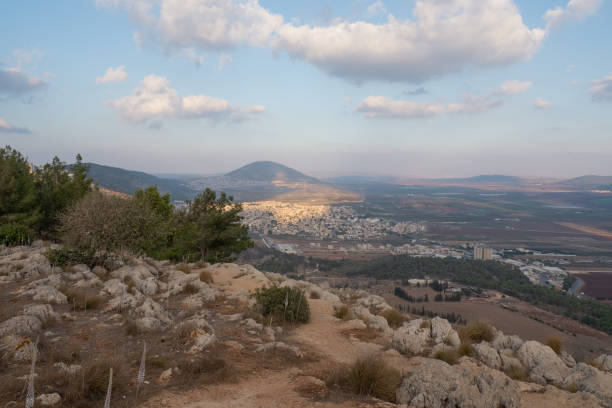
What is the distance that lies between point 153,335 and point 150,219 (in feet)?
30.3

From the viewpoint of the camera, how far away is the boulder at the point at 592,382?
5516 mm

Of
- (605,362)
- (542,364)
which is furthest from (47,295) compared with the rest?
(605,362)

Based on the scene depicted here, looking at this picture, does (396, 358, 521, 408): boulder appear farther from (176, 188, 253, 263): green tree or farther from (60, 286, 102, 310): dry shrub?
(176, 188, 253, 263): green tree

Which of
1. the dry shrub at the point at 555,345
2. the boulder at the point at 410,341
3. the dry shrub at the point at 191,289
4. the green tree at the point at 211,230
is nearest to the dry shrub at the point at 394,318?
the boulder at the point at 410,341

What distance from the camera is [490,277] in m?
51.2

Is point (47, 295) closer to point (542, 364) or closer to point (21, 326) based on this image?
point (21, 326)

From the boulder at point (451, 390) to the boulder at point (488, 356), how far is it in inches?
74.1

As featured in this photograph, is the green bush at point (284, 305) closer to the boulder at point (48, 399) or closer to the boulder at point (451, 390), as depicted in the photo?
the boulder at point (451, 390)

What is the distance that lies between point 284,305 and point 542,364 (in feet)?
22.7

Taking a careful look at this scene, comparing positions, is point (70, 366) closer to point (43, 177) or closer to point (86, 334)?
point (86, 334)

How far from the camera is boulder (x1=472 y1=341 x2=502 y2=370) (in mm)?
7215

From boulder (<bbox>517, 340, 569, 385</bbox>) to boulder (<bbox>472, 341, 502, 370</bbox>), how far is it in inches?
23.0

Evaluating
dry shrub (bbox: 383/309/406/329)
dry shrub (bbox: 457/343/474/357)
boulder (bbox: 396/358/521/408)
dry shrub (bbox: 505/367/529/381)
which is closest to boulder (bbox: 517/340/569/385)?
dry shrub (bbox: 505/367/529/381)

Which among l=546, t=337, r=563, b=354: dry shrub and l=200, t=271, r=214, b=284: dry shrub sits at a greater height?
l=546, t=337, r=563, b=354: dry shrub
